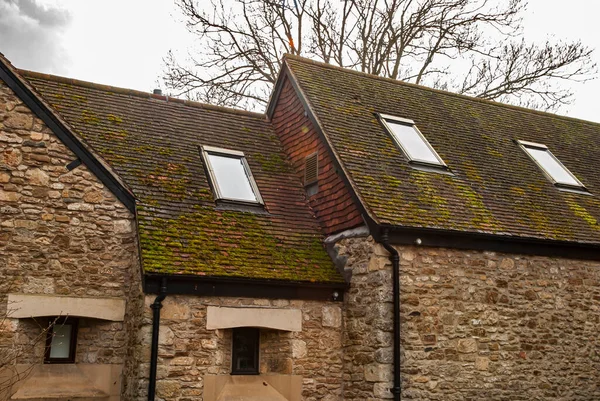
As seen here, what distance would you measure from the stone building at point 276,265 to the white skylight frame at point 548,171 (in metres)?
0.78

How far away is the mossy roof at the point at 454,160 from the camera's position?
10.9 metres

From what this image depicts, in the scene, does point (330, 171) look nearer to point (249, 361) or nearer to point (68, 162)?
point (249, 361)

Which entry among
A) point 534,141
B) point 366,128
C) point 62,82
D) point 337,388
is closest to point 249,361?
point 337,388

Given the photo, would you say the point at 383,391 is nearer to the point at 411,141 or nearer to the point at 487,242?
the point at 487,242

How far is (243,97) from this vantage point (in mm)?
19125

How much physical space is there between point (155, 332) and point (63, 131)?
3.26m

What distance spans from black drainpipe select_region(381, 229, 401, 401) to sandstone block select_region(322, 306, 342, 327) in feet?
3.36

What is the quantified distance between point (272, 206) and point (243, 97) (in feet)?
26.8

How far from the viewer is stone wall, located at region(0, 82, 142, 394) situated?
936 centimetres

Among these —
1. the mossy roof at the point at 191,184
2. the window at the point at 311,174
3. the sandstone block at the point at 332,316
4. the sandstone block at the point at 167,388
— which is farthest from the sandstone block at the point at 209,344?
the window at the point at 311,174

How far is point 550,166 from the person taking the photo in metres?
14.0

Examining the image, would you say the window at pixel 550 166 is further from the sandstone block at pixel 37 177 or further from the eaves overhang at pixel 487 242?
the sandstone block at pixel 37 177

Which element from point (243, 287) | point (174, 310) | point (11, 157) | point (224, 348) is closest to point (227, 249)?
point (243, 287)

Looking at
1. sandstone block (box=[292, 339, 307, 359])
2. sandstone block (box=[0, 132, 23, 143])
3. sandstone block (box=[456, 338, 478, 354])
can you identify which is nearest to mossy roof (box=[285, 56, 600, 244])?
sandstone block (box=[456, 338, 478, 354])
